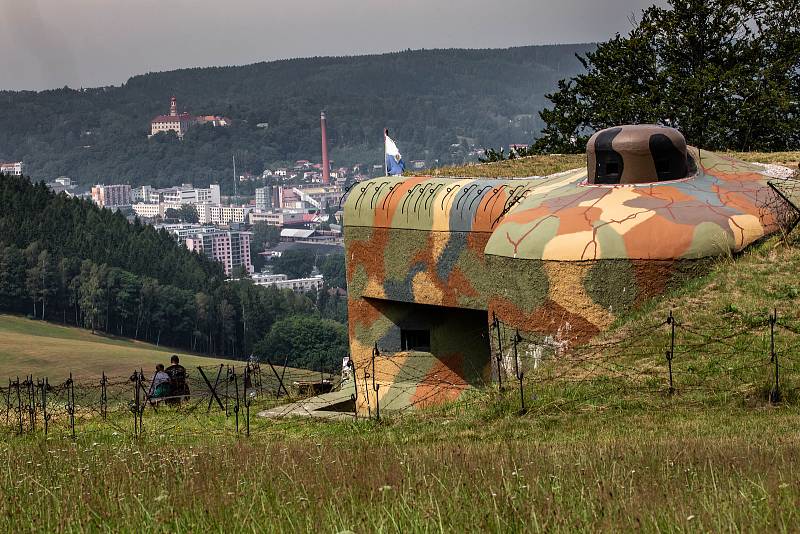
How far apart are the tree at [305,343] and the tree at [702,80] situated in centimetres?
→ 9523

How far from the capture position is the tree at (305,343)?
15212cm

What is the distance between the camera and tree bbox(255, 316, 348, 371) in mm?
152125

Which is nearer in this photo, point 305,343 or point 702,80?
point 702,80

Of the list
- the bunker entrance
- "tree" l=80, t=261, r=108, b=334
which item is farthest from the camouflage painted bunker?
"tree" l=80, t=261, r=108, b=334

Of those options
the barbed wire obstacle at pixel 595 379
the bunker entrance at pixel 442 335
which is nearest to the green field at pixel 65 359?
the bunker entrance at pixel 442 335

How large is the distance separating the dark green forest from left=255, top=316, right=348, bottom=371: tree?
0.18m

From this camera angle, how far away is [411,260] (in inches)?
1085

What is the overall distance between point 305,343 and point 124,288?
935 inches

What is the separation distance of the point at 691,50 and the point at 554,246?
3530 centimetres

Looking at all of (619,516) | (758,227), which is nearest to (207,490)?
(619,516)

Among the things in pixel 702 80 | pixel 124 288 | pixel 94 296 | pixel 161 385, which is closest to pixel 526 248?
pixel 161 385

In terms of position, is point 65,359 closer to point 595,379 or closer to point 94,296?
point 94,296

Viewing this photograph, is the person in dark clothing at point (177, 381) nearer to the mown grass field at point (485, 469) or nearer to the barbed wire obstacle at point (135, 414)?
the barbed wire obstacle at point (135, 414)

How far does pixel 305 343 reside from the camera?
155125 millimetres
